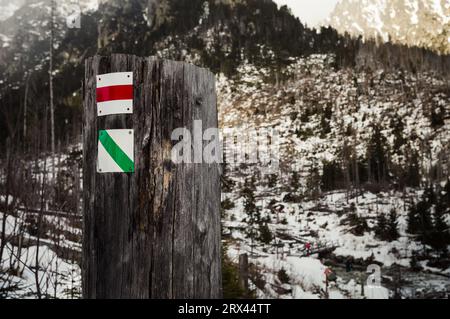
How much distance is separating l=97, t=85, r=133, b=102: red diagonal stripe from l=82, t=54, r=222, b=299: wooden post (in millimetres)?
24

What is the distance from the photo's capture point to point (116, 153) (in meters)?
0.97

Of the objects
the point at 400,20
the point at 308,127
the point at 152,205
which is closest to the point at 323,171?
the point at 308,127

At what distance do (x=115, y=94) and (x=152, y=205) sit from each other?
1.16 ft

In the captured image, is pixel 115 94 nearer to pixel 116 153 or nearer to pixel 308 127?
pixel 116 153

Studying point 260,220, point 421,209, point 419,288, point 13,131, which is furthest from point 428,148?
point 13,131

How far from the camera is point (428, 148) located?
33.1m

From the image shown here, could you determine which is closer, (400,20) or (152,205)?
(152,205)

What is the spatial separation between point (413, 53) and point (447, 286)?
53170 mm

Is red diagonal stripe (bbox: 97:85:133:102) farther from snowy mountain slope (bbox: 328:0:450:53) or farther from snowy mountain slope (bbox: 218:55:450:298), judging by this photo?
snowy mountain slope (bbox: 328:0:450:53)

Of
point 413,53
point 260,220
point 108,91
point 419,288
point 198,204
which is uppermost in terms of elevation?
point 413,53

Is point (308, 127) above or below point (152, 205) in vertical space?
above

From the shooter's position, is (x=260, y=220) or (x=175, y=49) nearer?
(x=260, y=220)

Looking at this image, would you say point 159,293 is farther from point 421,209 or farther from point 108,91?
point 421,209

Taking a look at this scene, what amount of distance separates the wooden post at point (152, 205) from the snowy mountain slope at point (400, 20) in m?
56.0
